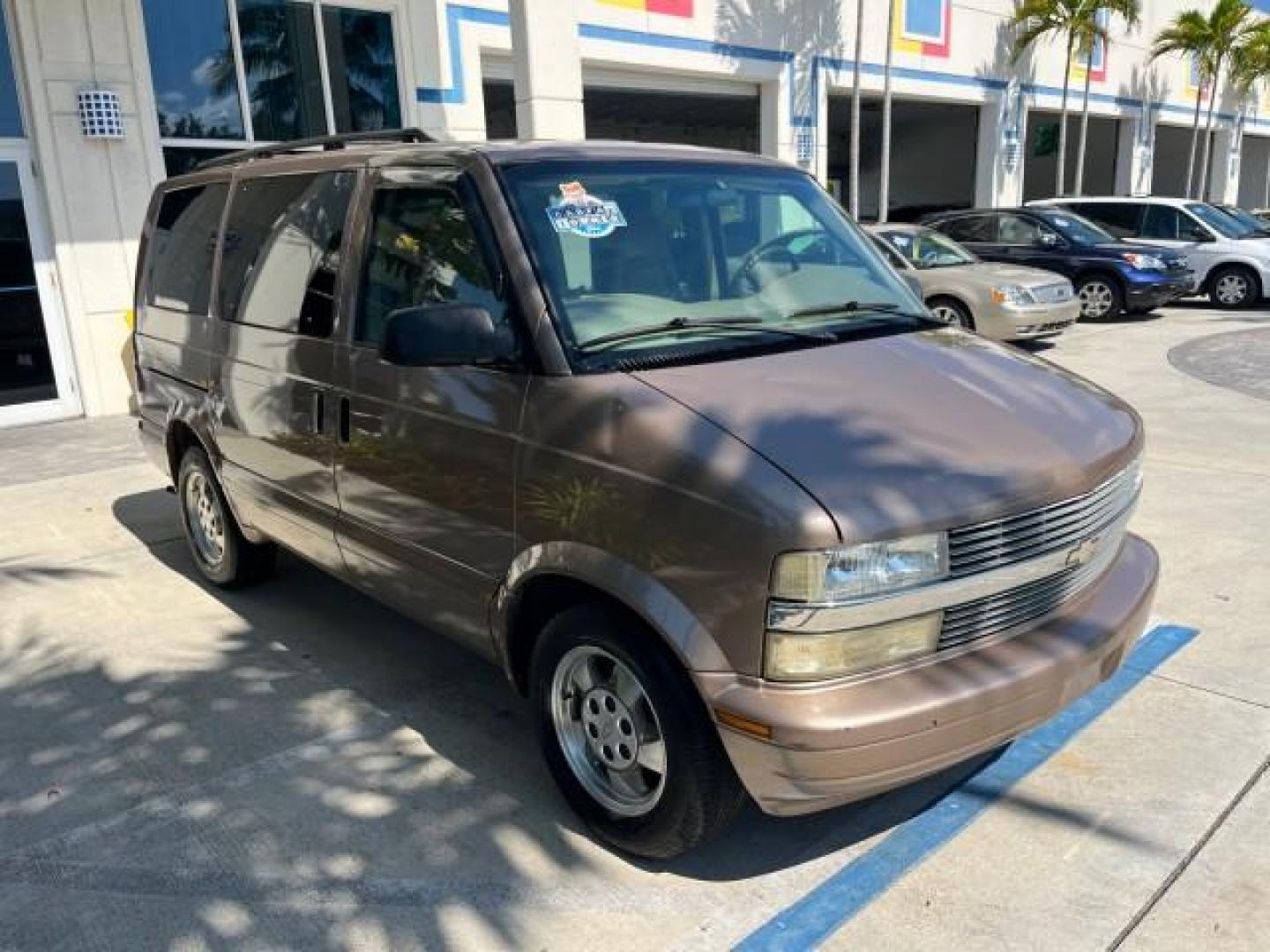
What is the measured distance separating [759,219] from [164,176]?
325 inches

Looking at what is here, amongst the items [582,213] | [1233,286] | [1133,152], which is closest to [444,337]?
[582,213]

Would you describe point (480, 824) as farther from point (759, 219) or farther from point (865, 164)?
point (865, 164)

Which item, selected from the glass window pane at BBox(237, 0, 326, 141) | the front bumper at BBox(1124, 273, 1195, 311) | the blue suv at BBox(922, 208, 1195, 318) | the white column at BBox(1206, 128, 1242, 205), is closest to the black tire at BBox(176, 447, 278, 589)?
the glass window pane at BBox(237, 0, 326, 141)

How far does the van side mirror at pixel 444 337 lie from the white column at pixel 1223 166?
3454 cm

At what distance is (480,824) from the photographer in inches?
126

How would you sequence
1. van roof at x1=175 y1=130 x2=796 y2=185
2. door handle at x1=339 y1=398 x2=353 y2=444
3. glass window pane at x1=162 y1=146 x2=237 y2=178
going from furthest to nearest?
glass window pane at x1=162 y1=146 x2=237 y2=178
door handle at x1=339 y1=398 x2=353 y2=444
van roof at x1=175 y1=130 x2=796 y2=185

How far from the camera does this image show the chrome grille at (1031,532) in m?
2.55

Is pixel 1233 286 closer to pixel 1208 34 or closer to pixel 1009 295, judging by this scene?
pixel 1009 295

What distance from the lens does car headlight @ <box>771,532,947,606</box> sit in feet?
7.88

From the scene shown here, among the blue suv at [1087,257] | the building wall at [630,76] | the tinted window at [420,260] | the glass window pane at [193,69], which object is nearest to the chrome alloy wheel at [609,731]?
the tinted window at [420,260]

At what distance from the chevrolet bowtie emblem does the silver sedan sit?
8.24 metres

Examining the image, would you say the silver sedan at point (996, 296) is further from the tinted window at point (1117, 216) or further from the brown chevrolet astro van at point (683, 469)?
the brown chevrolet astro van at point (683, 469)

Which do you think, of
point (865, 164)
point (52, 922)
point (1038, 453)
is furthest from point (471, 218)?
point (865, 164)

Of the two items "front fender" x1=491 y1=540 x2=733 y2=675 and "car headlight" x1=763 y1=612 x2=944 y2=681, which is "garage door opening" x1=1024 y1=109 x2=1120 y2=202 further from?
"car headlight" x1=763 y1=612 x2=944 y2=681
